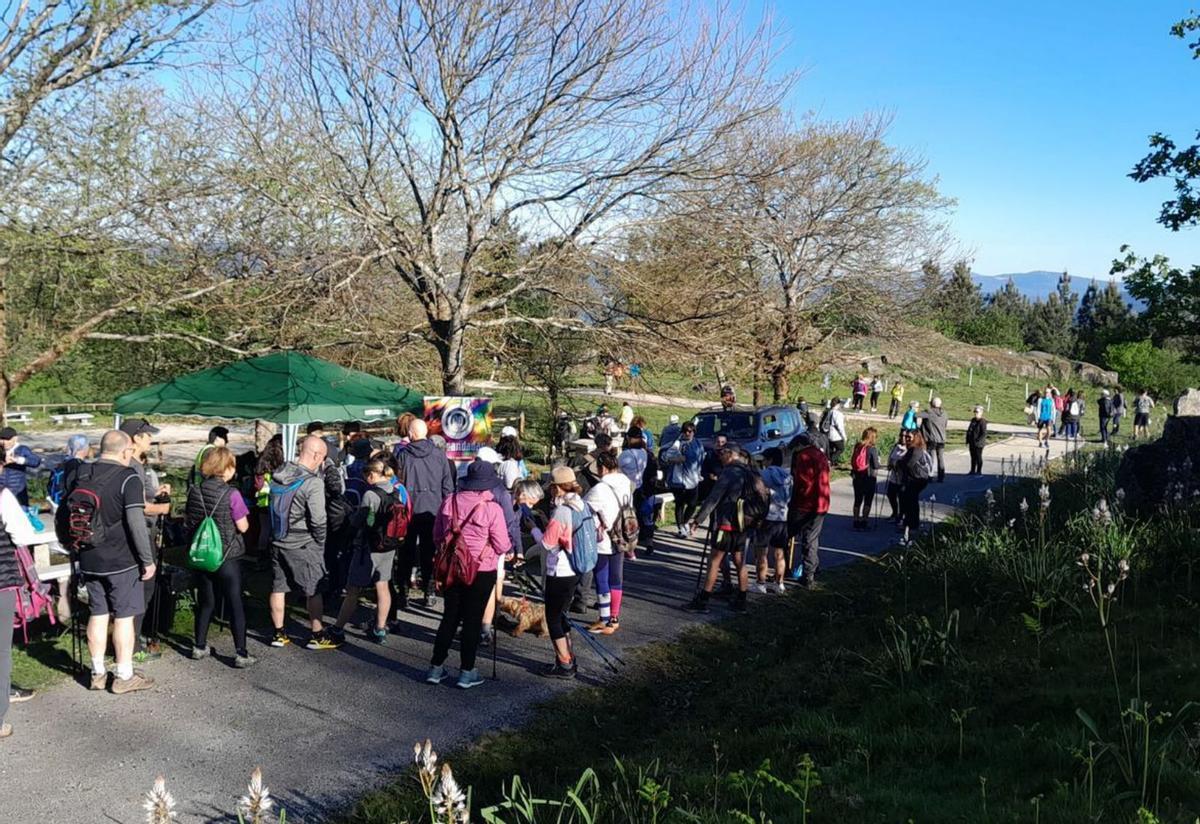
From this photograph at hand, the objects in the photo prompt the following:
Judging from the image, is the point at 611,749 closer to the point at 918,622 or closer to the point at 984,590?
the point at 918,622

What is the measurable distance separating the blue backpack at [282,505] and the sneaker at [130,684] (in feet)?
4.51

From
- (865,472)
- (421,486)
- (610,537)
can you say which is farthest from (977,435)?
(421,486)

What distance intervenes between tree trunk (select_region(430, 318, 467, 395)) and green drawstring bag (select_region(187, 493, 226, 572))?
732cm

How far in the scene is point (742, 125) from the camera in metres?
13.7

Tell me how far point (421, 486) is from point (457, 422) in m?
4.24

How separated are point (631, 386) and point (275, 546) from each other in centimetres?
896

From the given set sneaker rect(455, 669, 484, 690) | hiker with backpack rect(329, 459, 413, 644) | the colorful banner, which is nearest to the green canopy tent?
the colorful banner

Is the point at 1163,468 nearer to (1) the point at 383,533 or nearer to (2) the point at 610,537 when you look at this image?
(2) the point at 610,537

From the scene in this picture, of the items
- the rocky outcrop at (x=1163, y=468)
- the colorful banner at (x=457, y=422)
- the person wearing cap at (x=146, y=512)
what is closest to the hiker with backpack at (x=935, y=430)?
the rocky outcrop at (x=1163, y=468)

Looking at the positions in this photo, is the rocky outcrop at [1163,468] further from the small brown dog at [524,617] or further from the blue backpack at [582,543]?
the small brown dog at [524,617]

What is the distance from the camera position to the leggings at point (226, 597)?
23.2 ft

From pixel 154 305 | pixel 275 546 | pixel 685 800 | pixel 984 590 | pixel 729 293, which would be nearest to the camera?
pixel 685 800

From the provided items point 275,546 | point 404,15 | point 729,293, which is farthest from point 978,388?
point 275,546

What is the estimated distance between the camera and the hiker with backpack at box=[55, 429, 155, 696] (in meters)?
6.18
